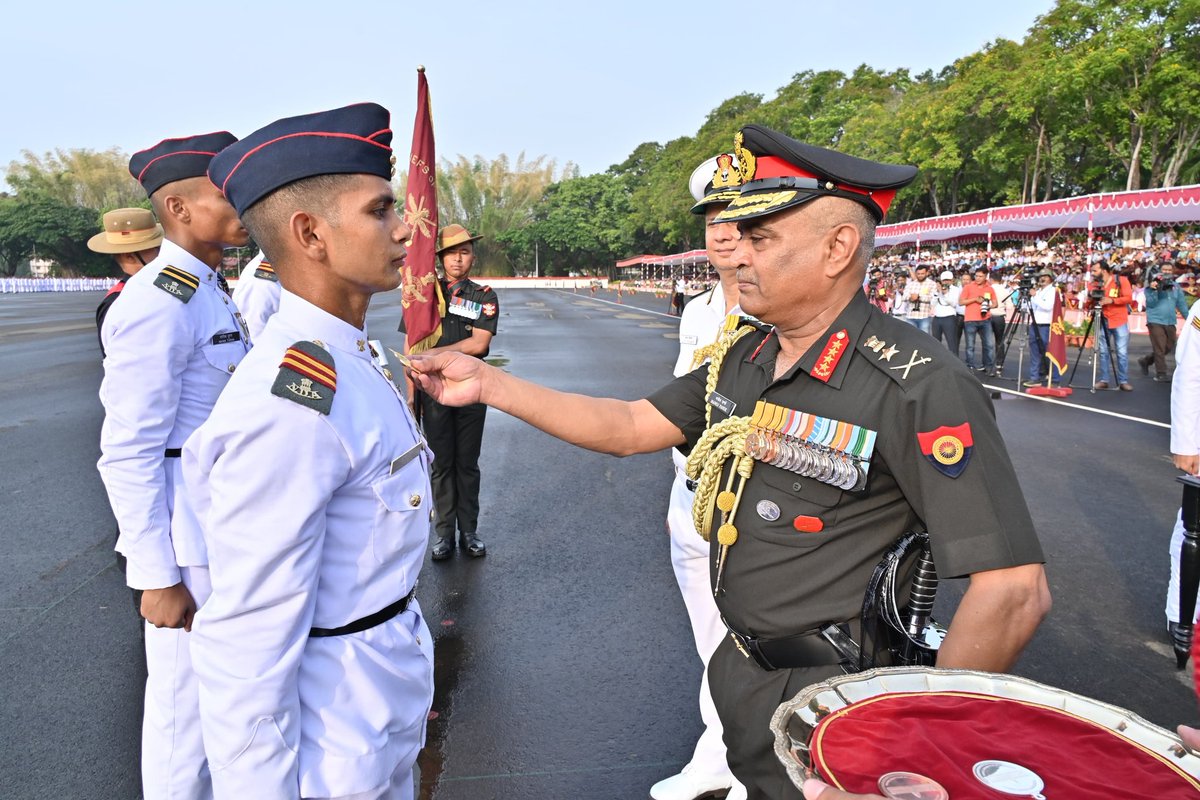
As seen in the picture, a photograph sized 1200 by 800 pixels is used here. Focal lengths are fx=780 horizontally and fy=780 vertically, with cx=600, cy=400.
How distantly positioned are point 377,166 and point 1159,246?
32.6 m

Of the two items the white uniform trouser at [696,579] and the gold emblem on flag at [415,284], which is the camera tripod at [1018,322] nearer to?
the white uniform trouser at [696,579]

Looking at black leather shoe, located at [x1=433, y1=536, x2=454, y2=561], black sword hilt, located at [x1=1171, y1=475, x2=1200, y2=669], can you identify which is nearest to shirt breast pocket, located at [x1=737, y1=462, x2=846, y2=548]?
black sword hilt, located at [x1=1171, y1=475, x2=1200, y2=669]

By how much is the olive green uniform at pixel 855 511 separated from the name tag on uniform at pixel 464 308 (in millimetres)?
3745

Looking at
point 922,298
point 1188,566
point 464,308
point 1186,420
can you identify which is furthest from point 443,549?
point 922,298

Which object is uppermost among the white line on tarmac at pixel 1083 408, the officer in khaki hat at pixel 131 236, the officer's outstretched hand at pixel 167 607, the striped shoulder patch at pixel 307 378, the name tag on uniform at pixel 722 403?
the officer in khaki hat at pixel 131 236

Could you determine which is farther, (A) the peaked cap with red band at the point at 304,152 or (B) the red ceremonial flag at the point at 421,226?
(B) the red ceremonial flag at the point at 421,226

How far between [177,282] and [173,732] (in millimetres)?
1404

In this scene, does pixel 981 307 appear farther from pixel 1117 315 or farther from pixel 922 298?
pixel 1117 315

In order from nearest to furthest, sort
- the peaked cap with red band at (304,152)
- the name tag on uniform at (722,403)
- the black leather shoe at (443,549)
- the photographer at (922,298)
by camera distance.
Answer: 1. the peaked cap with red band at (304,152)
2. the name tag on uniform at (722,403)
3. the black leather shoe at (443,549)
4. the photographer at (922,298)

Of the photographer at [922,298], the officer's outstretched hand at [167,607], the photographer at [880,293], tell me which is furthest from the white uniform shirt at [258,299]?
the photographer at [880,293]

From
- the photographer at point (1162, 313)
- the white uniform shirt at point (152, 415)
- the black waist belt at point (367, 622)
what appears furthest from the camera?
the photographer at point (1162, 313)

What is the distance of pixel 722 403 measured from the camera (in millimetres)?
2154

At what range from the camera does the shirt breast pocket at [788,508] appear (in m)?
1.76

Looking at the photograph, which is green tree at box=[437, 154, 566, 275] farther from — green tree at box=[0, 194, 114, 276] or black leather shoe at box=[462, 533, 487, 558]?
black leather shoe at box=[462, 533, 487, 558]
